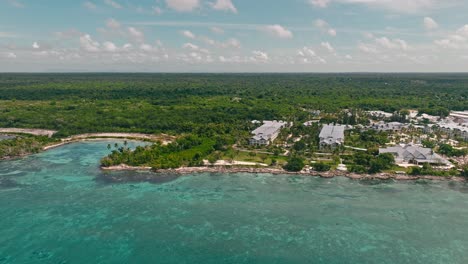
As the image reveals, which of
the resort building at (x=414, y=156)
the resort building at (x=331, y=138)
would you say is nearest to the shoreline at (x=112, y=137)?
the resort building at (x=331, y=138)

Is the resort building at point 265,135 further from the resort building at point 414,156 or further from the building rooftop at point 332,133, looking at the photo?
the resort building at point 414,156

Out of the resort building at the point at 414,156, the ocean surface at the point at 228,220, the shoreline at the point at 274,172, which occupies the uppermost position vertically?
the resort building at the point at 414,156

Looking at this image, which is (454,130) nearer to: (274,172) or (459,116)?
(459,116)

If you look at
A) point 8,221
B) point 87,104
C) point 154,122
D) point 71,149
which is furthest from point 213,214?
point 87,104

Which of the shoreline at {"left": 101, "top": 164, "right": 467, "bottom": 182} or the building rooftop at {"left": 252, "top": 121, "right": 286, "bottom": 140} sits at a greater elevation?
the building rooftop at {"left": 252, "top": 121, "right": 286, "bottom": 140}

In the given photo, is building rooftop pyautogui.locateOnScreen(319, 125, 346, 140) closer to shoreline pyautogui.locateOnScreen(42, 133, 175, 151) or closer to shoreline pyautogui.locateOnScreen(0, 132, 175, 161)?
shoreline pyautogui.locateOnScreen(0, 132, 175, 161)

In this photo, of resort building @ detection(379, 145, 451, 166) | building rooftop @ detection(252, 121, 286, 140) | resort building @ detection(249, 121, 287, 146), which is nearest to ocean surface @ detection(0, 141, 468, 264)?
resort building @ detection(379, 145, 451, 166)
